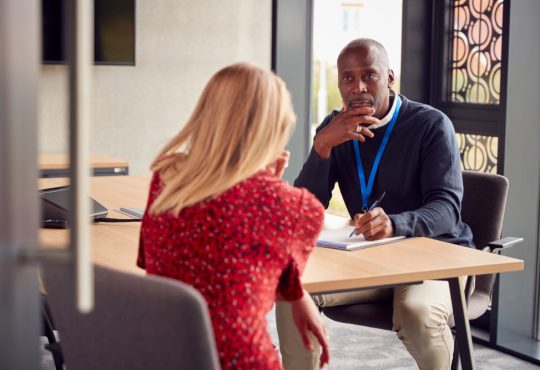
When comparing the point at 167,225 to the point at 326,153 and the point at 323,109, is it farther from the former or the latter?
the point at 323,109

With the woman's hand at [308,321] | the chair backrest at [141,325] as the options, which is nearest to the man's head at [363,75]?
the woman's hand at [308,321]

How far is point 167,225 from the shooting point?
5.41 feet

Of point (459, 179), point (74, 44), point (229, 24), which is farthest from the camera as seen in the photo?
point (229, 24)

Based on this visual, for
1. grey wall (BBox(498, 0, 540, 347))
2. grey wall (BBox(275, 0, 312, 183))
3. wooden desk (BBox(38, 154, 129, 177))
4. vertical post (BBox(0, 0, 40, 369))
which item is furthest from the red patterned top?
grey wall (BBox(275, 0, 312, 183))

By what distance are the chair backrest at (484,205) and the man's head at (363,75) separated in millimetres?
424

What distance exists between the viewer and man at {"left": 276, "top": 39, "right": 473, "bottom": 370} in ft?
8.63

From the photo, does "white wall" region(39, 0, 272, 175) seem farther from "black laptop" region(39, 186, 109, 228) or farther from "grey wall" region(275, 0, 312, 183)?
"black laptop" region(39, 186, 109, 228)

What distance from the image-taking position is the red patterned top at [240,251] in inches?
62.2

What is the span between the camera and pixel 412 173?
289 centimetres

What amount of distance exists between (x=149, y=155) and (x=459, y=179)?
296 centimetres

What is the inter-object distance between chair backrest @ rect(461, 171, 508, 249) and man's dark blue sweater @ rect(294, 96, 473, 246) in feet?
0.32

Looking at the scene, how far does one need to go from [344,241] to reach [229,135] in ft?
2.77

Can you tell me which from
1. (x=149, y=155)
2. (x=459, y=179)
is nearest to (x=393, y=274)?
(x=459, y=179)

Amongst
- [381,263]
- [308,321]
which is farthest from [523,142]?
[308,321]
